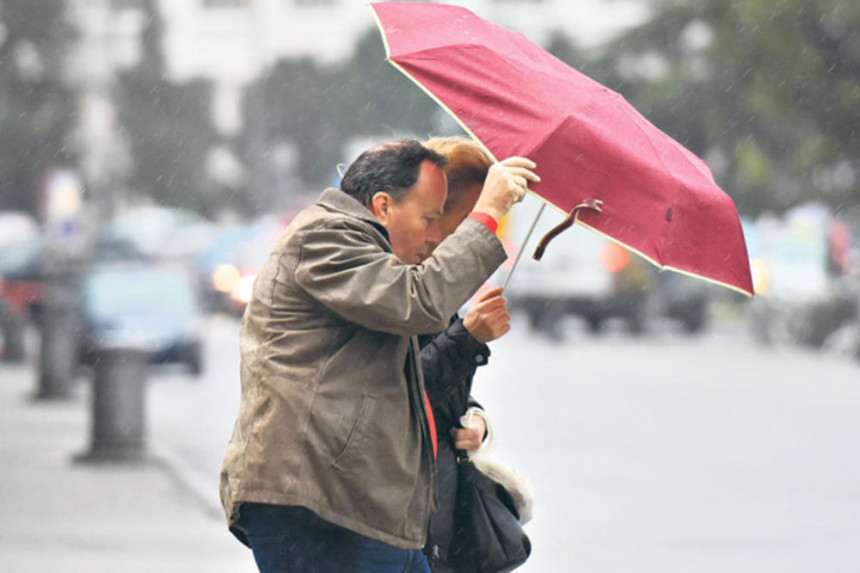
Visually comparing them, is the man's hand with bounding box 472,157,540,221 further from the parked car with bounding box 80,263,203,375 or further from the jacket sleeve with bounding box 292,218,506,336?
the parked car with bounding box 80,263,203,375

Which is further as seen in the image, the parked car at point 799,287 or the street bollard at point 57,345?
the parked car at point 799,287

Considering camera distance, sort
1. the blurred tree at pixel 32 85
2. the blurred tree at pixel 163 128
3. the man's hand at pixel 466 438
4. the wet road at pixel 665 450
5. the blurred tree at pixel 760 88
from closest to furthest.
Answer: the man's hand at pixel 466 438 → the wet road at pixel 665 450 → the blurred tree at pixel 760 88 → the blurred tree at pixel 32 85 → the blurred tree at pixel 163 128

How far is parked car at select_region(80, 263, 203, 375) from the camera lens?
61.6 feet

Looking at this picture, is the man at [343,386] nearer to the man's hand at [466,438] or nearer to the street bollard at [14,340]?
the man's hand at [466,438]

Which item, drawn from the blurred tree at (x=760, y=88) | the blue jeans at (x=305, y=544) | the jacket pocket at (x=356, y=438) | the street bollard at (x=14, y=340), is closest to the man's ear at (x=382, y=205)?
the jacket pocket at (x=356, y=438)

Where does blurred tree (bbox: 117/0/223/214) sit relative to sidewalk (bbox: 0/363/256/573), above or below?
above

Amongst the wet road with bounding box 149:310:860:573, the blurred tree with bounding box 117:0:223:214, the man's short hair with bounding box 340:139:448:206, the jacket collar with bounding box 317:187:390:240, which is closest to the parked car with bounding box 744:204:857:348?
the wet road with bounding box 149:310:860:573

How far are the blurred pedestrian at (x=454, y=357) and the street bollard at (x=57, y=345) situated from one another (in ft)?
41.1

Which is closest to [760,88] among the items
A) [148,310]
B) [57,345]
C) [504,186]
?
[148,310]

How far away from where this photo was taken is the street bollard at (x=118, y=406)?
37.5 ft

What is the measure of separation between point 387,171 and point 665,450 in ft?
29.8

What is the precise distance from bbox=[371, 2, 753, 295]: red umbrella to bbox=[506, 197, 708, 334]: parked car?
24.3 metres

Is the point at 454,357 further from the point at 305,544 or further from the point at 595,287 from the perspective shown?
the point at 595,287

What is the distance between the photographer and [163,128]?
5666 cm
